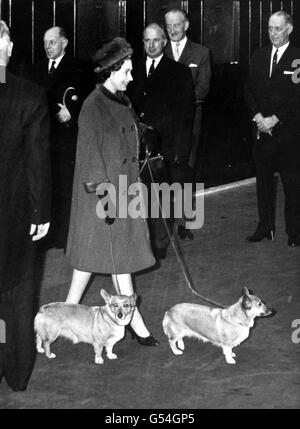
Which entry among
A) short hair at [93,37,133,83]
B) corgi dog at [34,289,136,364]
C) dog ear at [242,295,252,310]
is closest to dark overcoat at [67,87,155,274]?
short hair at [93,37,133,83]

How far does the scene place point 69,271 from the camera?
799 centimetres

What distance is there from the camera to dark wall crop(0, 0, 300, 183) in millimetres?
10047

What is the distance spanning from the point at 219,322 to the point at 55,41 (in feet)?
12.5

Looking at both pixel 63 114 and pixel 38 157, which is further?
pixel 63 114

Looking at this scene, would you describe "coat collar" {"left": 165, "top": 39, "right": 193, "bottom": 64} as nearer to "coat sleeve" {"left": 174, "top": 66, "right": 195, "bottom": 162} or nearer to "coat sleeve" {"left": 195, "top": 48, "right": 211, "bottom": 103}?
"coat sleeve" {"left": 195, "top": 48, "right": 211, "bottom": 103}

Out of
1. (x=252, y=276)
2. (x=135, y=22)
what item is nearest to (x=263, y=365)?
(x=252, y=276)

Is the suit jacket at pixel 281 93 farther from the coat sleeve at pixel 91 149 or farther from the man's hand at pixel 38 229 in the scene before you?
the man's hand at pixel 38 229

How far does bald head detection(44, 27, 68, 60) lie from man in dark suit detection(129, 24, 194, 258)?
75cm

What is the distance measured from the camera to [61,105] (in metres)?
8.53

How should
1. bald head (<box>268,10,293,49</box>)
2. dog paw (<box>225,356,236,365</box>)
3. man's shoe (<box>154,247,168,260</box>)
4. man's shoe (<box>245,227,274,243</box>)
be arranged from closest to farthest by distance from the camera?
dog paw (<box>225,356,236,365</box>), man's shoe (<box>154,247,168,260</box>), bald head (<box>268,10,293,49</box>), man's shoe (<box>245,227,274,243</box>)

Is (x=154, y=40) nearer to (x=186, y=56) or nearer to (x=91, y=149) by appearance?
(x=186, y=56)

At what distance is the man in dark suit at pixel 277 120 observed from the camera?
29.6 ft

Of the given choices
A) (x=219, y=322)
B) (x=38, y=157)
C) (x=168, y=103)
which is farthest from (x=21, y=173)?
(x=168, y=103)
